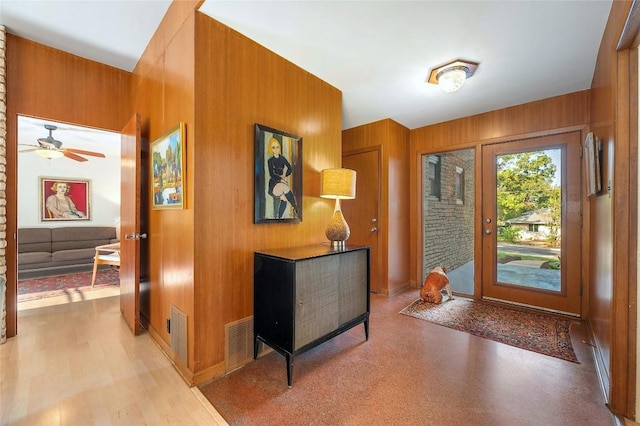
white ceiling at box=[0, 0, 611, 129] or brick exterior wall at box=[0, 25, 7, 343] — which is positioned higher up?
white ceiling at box=[0, 0, 611, 129]

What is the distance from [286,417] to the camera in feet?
4.89

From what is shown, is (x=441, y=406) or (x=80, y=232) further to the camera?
(x=80, y=232)

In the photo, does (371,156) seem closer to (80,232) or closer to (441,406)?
(441,406)

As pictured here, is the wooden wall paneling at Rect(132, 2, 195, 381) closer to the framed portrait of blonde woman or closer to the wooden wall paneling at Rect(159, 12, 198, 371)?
the wooden wall paneling at Rect(159, 12, 198, 371)

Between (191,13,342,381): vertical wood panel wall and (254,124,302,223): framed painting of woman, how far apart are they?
0.21ft

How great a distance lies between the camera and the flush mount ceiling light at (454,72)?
2.34 metres

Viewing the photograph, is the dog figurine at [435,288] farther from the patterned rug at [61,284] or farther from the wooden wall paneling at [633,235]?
the patterned rug at [61,284]

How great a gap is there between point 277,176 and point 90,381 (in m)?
1.92

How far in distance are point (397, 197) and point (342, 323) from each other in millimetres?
2286

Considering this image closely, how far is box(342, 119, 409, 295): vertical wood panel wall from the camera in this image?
3684mm

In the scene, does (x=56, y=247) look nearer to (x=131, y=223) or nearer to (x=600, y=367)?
(x=131, y=223)

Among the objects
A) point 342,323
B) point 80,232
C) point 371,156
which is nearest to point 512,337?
point 342,323

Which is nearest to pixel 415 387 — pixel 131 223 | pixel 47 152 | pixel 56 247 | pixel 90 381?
pixel 90 381

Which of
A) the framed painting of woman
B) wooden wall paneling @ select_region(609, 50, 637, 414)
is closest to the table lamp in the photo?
the framed painting of woman
